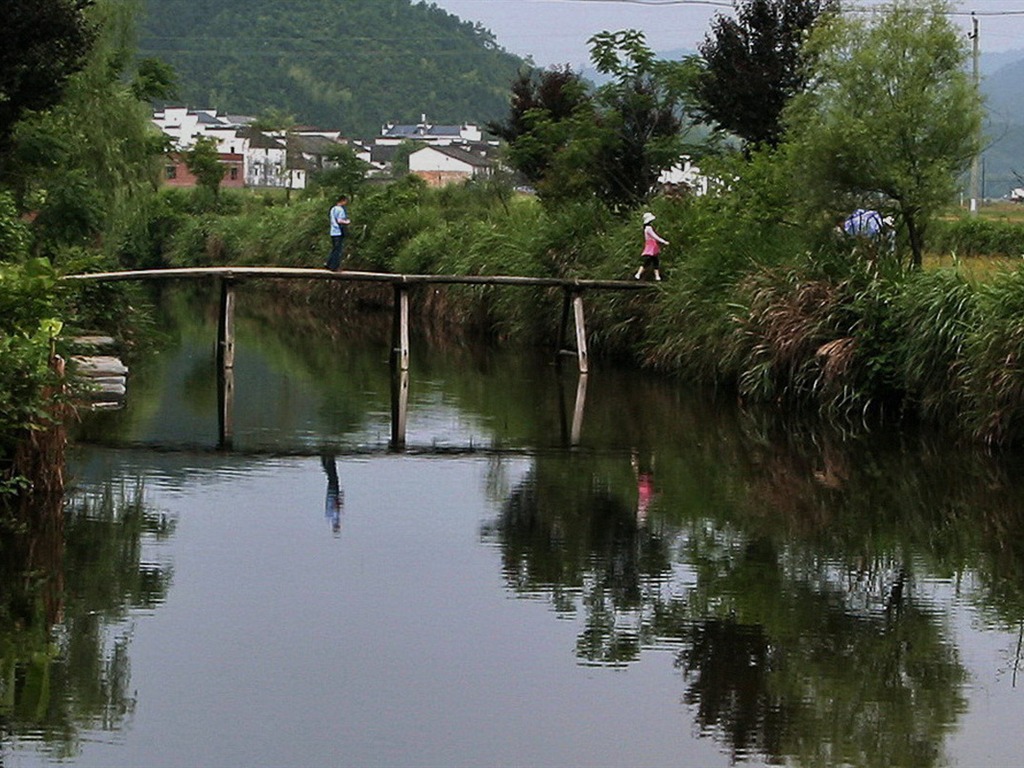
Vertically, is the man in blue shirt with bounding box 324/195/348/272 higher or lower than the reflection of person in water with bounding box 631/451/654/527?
higher

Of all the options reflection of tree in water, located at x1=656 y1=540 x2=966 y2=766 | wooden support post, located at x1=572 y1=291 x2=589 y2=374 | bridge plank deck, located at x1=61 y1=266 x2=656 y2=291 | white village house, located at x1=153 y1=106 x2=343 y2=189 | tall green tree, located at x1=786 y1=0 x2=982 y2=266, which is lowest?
reflection of tree in water, located at x1=656 y1=540 x2=966 y2=766

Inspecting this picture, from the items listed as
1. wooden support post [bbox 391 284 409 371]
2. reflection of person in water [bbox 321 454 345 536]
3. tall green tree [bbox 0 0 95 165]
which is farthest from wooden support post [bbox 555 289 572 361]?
reflection of person in water [bbox 321 454 345 536]

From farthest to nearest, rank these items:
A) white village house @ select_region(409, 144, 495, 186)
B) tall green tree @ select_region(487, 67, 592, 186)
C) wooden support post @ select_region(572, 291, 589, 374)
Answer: white village house @ select_region(409, 144, 495, 186), tall green tree @ select_region(487, 67, 592, 186), wooden support post @ select_region(572, 291, 589, 374)

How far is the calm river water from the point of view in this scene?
361 inches

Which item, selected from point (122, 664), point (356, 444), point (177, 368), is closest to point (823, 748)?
point (122, 664)

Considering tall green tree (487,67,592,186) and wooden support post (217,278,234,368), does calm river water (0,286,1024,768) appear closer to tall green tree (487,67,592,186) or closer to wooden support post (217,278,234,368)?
wooden support post (217,278,234,368)

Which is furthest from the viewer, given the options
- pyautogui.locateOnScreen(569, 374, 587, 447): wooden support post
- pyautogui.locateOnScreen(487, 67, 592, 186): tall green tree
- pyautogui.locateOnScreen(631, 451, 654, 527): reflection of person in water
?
pyautogui.locateOnScreen(487, 67, 592, 186): tall green tree

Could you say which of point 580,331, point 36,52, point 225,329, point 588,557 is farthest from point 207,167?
point 588,557

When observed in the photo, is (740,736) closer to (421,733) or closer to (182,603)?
(421,733)

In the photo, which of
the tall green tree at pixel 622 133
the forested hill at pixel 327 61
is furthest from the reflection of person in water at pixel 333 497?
the forested hill at pixel 327 61

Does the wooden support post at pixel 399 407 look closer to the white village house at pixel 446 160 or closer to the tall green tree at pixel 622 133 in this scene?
the tall green tree at pixel 622 133

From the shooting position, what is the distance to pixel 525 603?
12.1m

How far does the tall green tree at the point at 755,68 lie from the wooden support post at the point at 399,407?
26.6 ft

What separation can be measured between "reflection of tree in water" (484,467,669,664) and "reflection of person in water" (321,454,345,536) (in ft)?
4.01
